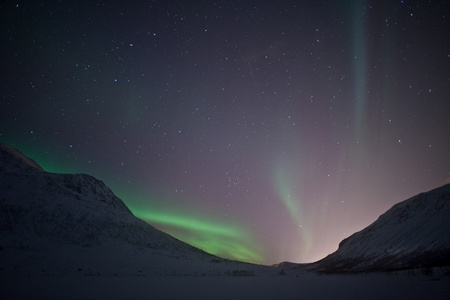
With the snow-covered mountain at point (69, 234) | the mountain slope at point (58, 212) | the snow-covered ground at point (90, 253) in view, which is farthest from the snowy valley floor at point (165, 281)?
the mountain slope at point (58, 212)

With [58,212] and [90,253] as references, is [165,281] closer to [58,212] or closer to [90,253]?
[90,253]

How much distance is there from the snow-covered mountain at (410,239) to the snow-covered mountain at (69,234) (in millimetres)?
33877

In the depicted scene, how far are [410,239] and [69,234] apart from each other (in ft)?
272

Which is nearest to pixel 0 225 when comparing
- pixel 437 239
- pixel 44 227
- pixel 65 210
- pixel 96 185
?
pixel 44 227

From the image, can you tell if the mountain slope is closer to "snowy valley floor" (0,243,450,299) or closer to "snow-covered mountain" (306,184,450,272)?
"snowy valley floor" (0,243,450,299)

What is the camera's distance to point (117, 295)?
411 inches

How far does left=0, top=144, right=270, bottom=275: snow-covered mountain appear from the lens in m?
28.8

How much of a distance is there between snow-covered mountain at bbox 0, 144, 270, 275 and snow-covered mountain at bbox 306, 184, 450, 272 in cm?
3388

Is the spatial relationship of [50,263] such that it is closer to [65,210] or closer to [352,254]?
[65,210]

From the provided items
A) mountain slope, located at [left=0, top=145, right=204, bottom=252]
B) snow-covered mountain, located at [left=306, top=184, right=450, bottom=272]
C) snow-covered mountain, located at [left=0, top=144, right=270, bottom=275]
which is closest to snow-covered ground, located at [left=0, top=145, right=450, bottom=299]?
snow-covered mountain, located at [left=0, top=144, right=270, bottom=275]

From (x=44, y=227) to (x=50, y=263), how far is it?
74.8 ft

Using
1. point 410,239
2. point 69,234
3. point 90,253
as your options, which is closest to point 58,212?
point 69,234

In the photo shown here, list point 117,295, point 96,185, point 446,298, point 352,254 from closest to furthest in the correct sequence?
1. point 446,298
2. point 117,295
3. point 352,254
4. point 96,185

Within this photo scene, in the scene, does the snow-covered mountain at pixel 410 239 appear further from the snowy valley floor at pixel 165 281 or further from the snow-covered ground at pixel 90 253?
the snowy valley floor at pixel 165 281
